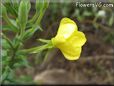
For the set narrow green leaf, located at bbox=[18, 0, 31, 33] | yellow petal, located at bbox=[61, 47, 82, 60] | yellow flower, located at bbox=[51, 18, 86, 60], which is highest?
narrow green leaf, located at bbox=[18, 0, 31, 33]

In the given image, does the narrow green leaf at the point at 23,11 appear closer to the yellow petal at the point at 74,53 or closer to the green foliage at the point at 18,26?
the green foliage at the point at 18,26

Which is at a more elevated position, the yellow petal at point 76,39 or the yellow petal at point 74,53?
the yellow petal at point 76,39

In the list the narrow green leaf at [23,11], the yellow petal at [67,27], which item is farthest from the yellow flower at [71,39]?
the narrow green leaf at [23,11]

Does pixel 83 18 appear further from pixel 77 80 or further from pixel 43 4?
pixel 43 4

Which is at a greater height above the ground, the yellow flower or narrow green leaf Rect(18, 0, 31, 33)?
narrow green leaf Rect(18, 0, 31, 33)

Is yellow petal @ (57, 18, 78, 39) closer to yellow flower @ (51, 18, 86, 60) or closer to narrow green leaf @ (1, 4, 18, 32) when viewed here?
yellow flower @ (51, 18, 86, 60)

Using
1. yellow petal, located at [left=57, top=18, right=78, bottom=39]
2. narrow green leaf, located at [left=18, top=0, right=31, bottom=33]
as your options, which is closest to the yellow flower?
yellow petal, located at [left=57, top=18, right=78, bottom=39]

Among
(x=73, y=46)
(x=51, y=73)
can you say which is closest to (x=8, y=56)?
(x=73, y=46)
